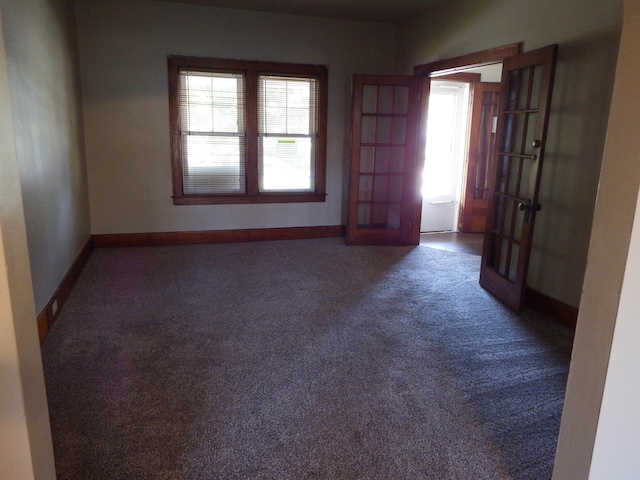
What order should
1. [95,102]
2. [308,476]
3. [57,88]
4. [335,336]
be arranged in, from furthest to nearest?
[95,102] → [57,88] → [335,336] → [308,476]

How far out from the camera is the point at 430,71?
5.20 metres

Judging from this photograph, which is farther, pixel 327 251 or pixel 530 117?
pixel 327 251

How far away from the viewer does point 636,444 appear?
1442 millimetres

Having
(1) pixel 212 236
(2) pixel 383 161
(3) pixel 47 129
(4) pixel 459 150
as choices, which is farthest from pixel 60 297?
(4) pixel 459 150

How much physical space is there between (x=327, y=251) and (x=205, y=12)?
3.06m

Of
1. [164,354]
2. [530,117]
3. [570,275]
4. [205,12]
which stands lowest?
[164,354]

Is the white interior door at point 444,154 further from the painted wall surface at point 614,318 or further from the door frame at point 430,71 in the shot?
the painted wall surface at point 614,318

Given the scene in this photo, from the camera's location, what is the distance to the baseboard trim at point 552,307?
3.50 m

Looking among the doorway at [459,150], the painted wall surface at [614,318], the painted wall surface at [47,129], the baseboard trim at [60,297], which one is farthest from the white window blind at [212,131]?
the painted wall surface at [614,318]

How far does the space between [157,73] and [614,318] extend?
5.18 meters

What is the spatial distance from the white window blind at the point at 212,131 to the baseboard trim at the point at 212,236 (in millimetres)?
541

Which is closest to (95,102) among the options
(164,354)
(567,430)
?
(164,354)

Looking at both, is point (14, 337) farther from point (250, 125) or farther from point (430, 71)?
point (430, 71)

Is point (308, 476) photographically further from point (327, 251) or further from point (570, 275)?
point (327, 251)
